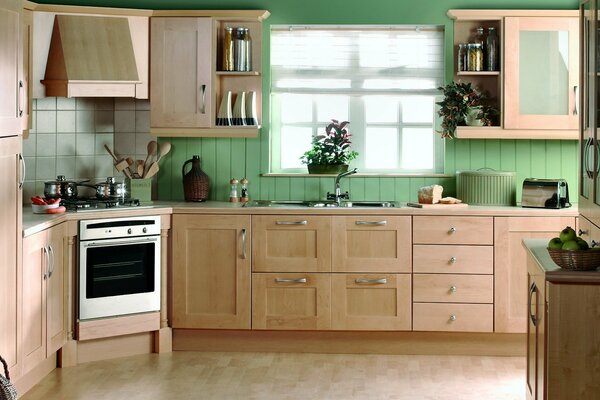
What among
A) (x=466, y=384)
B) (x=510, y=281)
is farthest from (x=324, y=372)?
(x=510, y=281)

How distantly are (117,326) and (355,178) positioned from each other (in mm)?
1802

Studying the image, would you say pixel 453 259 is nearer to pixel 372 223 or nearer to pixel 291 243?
pixel 372 223

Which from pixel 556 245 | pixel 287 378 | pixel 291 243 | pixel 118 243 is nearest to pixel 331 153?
pixel 291 243

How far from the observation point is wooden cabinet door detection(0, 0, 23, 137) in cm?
416

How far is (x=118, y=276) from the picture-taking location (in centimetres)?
550

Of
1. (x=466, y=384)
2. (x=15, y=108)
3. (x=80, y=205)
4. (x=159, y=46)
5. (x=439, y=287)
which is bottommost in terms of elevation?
(x=466, y=384)

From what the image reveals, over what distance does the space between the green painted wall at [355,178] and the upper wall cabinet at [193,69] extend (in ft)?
0.77

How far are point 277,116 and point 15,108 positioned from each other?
2.33 meters

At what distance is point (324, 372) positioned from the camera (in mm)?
5277

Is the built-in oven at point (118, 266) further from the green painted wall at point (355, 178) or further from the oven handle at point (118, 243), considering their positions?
the green painted wall at point (355, 178)

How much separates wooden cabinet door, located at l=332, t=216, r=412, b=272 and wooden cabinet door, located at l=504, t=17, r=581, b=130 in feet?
3.18

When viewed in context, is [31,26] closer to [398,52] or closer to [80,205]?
[80,205]

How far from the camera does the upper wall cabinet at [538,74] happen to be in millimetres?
5855

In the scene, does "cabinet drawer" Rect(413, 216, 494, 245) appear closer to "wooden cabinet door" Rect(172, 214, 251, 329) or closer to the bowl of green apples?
"wooden cabinet door" Rect(172, 214, 251, 329)
